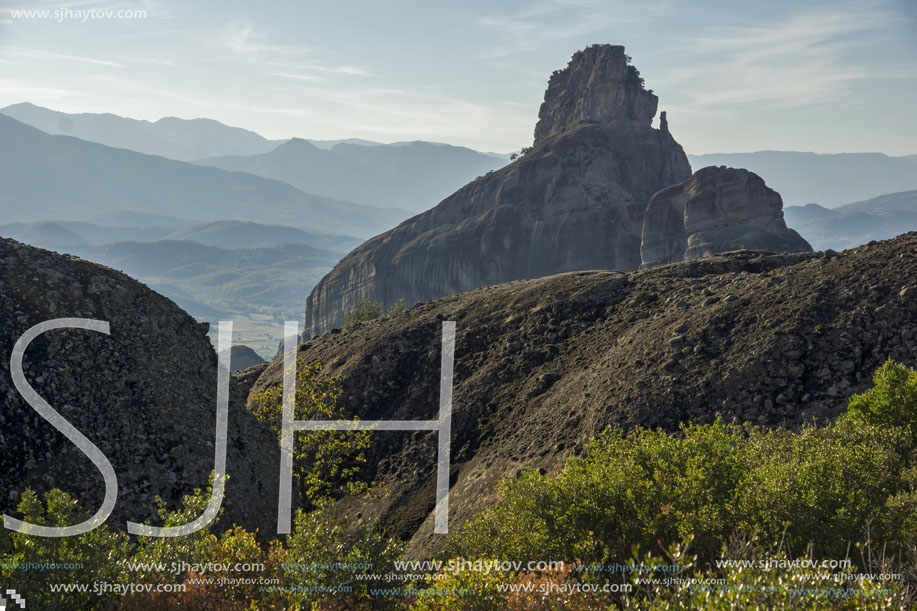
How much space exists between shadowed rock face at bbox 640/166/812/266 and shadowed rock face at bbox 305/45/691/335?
44.8ft

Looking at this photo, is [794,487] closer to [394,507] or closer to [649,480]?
[649,480]

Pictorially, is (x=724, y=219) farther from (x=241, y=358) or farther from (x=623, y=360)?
(x=623, y=360)

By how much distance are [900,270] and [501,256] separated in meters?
113

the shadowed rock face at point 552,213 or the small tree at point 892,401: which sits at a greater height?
the shadowed rock face at point 552,213

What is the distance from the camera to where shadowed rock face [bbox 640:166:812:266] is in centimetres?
10144

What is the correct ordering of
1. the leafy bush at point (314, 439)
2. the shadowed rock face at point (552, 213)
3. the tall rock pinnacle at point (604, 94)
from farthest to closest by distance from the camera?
the tall rock pinnacle at point (604, 94)
the shadowed rock face at point (552, 213)
the leafy bush at point (314, 439)

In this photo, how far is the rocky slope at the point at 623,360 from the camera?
861 inches

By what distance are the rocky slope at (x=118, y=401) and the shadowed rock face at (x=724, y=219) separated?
9411 centimetres

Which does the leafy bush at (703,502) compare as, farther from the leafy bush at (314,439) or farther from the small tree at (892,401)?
the leafy bush at (314,439)

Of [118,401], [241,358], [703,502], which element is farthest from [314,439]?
[241,358]

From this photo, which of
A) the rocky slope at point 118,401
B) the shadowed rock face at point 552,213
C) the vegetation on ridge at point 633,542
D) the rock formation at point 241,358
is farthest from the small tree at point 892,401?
the shadowed rock face at point 552,213

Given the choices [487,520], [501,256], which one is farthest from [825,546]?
[501,256]

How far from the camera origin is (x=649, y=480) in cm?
1338

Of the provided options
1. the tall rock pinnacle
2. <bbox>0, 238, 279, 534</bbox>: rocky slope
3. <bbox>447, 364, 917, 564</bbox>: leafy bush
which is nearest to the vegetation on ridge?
<bbox>447, 364, 917, 564</bbox>: leafy bush
